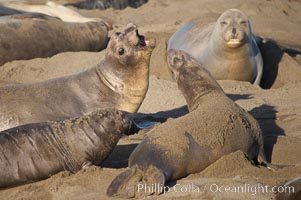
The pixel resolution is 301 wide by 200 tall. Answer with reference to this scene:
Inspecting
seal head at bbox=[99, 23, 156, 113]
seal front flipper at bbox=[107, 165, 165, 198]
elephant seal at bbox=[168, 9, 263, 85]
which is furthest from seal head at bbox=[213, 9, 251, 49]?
seal front flipper at bbox=[107, 165, 165, 198]

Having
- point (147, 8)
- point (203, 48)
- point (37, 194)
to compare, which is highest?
point (37, 194)

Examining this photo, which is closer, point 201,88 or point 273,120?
point 201,88

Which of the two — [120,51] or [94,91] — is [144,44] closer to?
[120,51]

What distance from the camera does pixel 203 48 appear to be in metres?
9.82

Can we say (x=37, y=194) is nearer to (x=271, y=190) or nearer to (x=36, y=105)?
(x=271, y=190)

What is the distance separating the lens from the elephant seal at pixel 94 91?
635cm

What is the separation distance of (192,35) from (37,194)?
593 cm

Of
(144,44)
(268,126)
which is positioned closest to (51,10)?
(144,44)

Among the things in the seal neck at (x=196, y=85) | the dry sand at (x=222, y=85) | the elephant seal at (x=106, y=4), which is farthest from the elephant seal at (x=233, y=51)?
the elephant seal at (x=106, y=4)

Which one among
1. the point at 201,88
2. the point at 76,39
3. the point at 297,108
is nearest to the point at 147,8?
the point at 76,39

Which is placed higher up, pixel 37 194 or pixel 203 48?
pixel 37 194

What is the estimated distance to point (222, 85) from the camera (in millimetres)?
8766

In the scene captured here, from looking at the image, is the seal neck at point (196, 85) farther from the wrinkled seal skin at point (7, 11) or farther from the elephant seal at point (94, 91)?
the wrinkled seal skin at point (7, 11)

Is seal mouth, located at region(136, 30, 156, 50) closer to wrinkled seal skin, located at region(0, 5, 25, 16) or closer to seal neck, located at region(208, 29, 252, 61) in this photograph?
seal neck, located at region(208, 29, 252, 61)
